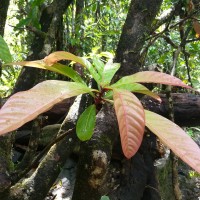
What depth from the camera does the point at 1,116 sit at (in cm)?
A: 51

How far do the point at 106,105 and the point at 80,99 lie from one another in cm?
27

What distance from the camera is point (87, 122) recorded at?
2.71 ft

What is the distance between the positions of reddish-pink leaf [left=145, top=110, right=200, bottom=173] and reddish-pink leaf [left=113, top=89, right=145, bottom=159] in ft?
0.27

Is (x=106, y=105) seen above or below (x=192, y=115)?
above

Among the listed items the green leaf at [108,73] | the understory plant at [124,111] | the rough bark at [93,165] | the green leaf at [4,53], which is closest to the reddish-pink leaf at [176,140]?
the understory plant at [124,111]

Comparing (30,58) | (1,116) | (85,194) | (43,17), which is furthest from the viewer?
(43,17)

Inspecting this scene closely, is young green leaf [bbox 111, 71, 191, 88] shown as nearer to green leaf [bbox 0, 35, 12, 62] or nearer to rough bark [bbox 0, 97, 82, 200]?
Result: green leaf [bbox 0, 35, 12, 62]

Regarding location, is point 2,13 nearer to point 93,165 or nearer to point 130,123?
point 93,165

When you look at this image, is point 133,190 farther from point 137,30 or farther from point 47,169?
point 137,30

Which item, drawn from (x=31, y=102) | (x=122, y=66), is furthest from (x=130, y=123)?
(x=122, y=66)

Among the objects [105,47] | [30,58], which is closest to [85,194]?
[30,58]

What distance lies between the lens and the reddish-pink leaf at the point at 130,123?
55 cm

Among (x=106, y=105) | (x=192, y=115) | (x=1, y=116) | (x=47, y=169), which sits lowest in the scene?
(x=192, y=115)

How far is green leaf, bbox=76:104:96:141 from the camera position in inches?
32.1
